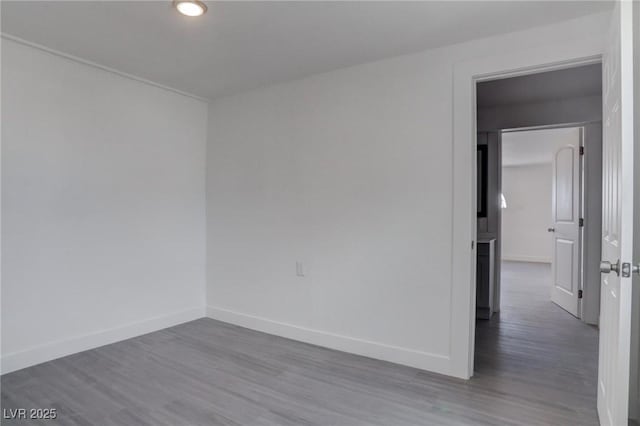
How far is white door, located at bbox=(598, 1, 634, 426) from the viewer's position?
1.50 metres

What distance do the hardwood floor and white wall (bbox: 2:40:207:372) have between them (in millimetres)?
295

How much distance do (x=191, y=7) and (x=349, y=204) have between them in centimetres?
180

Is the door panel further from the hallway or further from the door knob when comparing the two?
the door knob

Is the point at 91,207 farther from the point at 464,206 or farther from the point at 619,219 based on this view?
the point at 619,219

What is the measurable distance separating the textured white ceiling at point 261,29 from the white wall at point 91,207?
0.36 m

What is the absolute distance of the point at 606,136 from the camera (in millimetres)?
2033

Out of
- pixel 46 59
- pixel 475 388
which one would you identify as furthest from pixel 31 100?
pixel 475 388

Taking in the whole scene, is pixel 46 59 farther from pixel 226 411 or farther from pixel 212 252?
pixel 226 411

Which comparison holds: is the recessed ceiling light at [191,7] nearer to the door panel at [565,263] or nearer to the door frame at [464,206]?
the door frame at [464,206]

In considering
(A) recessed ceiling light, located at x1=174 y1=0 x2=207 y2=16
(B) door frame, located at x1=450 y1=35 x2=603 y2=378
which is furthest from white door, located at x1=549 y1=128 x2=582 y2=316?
(A) recessed ceiling light, located at x1=174 y1=0 x2=207 y2=16

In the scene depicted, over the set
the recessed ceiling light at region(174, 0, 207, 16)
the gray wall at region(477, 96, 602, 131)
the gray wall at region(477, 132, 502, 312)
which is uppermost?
the recessed ceiling light at region(174, 0, 207, 16)

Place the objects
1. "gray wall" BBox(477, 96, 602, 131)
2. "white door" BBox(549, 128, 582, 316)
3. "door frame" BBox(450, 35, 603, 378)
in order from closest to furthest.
Result: "door frame" BBox(450, 35, 603, 378)
"gray wall" BBox(477, 96, 602, 131)
"white door" BBox(549, 128, 582, 316)

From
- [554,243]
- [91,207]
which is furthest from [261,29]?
[554,243]

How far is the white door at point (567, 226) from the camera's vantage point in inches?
165
